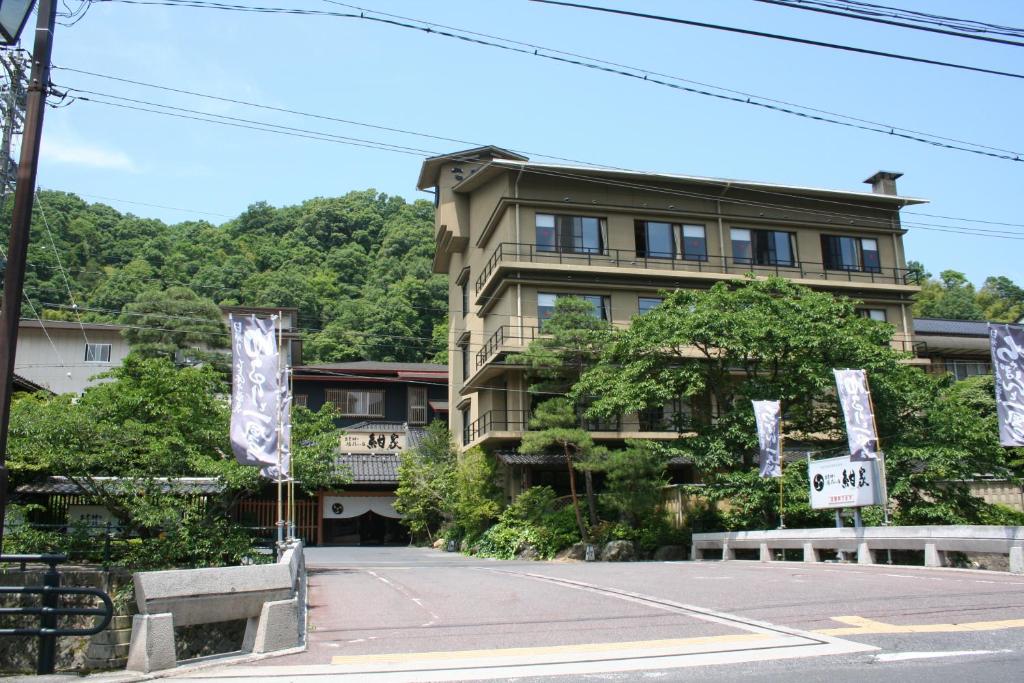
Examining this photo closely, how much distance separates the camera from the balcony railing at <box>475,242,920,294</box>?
33.6 m

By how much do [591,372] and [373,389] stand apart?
70.6ft

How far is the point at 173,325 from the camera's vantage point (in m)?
46.1

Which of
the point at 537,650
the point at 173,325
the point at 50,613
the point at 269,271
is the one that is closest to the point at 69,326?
the point at 173,325

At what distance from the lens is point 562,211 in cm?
3431

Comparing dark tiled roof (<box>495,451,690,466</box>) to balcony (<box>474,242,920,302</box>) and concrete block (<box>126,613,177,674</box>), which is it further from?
concrete block (<box>126,613,177,674</box>)

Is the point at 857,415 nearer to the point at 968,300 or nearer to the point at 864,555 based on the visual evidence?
the point at 864,555

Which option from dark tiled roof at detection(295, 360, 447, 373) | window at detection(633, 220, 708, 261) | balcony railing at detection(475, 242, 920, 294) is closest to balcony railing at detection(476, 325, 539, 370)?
balcony railing at detection(475, 242, 920, 294)

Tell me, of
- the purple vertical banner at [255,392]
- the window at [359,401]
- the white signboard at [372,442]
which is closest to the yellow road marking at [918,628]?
the purple vertical banner at [255,392]

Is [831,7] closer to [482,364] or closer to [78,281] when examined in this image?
[482,364]

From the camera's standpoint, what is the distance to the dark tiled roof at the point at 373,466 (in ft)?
128

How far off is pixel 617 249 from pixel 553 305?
4.05 m

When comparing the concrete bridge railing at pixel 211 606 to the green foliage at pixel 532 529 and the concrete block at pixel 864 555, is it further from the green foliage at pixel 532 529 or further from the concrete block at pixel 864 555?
the green foliage at pixel 532 529

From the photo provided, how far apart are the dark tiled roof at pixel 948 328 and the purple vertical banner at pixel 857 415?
25398mm

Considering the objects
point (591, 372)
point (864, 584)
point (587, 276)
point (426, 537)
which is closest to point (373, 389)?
point (426, 537)
